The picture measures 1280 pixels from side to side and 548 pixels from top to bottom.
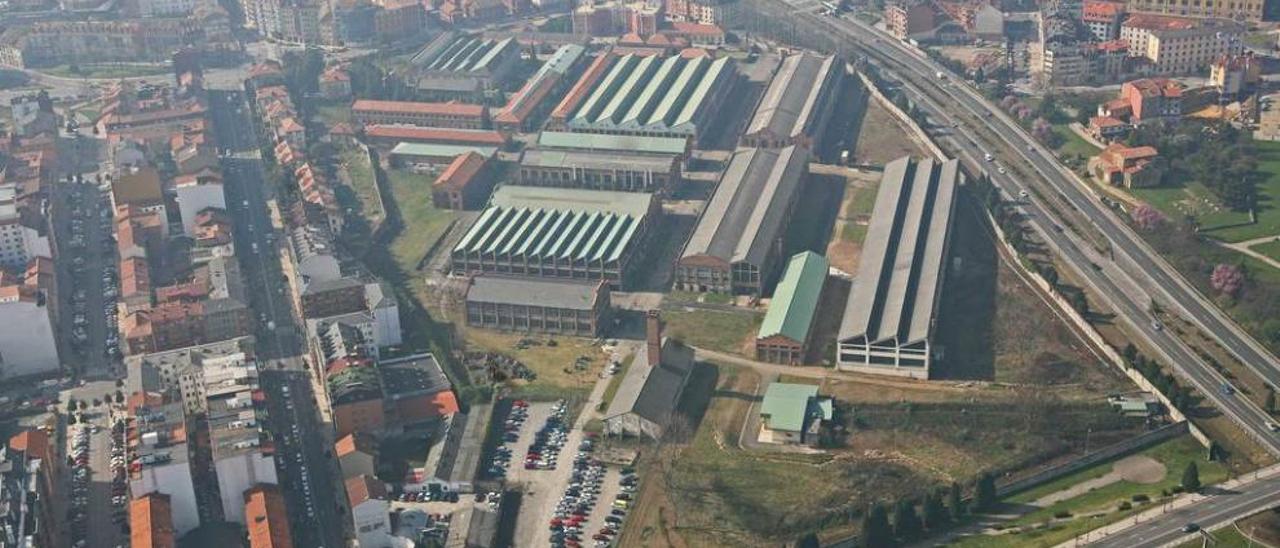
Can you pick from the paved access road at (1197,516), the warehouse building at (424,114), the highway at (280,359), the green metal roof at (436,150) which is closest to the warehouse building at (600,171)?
the green metal roof at (436,150)

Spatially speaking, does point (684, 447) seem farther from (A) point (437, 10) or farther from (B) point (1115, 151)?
(A) point (437, 10)

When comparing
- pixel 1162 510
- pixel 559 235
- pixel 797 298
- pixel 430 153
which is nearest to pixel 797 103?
pixel 430 153

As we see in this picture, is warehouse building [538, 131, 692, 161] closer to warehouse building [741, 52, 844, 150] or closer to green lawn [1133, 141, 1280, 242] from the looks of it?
warehouse building [741, 52, 844, 150]

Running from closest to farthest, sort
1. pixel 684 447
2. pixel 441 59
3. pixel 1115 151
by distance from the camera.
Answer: pixel 684 447 → pixel 1115 151 → pixel 441 59

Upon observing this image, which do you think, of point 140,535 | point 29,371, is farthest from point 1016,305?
point 29,371

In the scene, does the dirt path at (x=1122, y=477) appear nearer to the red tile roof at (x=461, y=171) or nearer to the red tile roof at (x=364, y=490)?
the red tile roof at (x=364, y=490)
